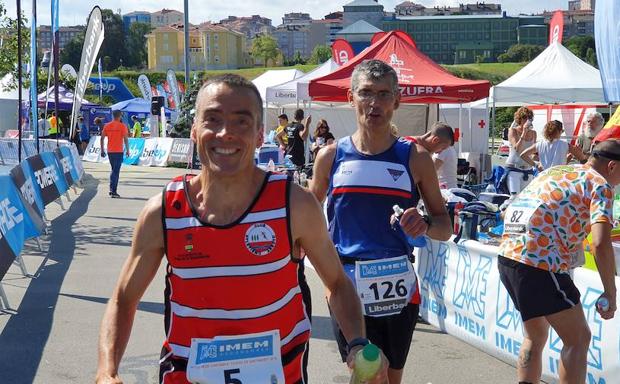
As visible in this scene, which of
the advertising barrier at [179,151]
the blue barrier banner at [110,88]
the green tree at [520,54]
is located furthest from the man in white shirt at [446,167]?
the green tree at [520,54]

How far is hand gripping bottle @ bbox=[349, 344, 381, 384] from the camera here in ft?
8.27

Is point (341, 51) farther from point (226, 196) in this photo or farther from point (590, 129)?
point (226, 196)

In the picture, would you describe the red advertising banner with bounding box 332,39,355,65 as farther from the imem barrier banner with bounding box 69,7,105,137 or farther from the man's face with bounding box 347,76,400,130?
the man's face with bounding box 347,76,400,130

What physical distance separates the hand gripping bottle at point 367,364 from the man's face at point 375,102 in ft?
6.34

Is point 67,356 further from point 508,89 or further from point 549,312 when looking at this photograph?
point 508,89

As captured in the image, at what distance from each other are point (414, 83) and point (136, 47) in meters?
161

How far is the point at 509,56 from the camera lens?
171m

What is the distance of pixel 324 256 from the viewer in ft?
9.37

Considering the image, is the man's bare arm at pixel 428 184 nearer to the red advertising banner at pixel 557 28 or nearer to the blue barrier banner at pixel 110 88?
the red advertising banner at pixel 557 28

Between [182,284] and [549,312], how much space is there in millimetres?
2612

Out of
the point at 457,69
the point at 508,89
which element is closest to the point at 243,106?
the point at 508,89

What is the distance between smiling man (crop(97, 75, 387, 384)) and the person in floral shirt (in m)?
2.16

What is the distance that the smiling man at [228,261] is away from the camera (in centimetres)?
265

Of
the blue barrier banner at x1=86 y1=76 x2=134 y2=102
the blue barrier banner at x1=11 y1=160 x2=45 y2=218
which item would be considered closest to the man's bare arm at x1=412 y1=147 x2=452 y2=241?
the blue barrier banner at x1=11 y1=160 x2=45 y2=218
